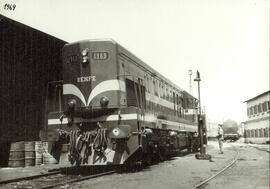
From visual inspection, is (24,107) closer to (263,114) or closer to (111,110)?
(111,110)

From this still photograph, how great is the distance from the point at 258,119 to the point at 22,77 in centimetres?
3375

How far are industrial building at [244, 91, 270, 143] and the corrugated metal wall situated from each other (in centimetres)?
2653

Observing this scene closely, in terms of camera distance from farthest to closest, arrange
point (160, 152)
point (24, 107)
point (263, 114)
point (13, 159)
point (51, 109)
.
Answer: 1. point (263, 114)
2. point (51, 109)
3. point (24, 107)
4. point (160, 152)
5. point (13, 159)

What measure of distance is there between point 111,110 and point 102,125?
499mm

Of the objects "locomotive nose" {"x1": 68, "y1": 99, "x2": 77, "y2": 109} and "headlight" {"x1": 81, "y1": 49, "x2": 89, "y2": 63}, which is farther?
"headlight" {"x1": 81, "y1": 49, "x2": 89, "y2": 63}

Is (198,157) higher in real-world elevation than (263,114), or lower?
lower

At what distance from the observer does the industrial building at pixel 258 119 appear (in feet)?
131

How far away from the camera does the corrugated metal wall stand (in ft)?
49.2

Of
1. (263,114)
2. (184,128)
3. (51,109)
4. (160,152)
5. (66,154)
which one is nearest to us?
(66,154)

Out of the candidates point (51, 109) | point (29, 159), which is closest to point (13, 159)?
point (29, 159)

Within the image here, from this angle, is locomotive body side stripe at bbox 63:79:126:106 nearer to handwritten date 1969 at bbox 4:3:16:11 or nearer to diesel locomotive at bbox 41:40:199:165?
diesel locomotive at bbox 41:40:199:165

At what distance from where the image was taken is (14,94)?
15633 millimetres

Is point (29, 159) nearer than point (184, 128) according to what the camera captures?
Yes

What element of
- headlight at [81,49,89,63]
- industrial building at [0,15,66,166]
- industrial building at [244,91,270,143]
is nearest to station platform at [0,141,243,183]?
industrial building at [0,15,66,166]
